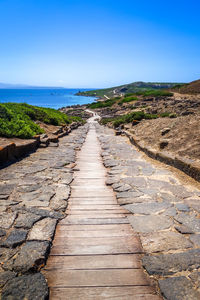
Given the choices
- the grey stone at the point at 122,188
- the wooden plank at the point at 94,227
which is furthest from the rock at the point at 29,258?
the grey stone at the point at 122,188

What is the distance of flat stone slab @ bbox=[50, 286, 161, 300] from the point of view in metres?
1.75

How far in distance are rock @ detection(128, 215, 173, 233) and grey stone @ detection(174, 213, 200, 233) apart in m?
0.16

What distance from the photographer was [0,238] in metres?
2.44

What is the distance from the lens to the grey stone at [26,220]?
273 cm

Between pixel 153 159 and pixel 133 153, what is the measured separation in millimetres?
1105

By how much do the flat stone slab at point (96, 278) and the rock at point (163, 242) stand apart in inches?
16.9

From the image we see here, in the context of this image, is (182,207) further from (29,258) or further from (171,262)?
(29,258)

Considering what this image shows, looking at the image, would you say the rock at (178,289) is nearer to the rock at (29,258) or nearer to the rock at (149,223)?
the rock at (149,223)

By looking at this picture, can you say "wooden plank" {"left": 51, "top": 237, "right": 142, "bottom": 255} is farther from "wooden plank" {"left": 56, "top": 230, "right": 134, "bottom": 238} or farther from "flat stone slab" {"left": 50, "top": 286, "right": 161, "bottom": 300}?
"flat stone slab" {"left": 50, "top": 286, "right": 161, "bottom": 300}

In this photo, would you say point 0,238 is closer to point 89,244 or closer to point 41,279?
point 41,279

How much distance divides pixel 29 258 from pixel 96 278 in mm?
727

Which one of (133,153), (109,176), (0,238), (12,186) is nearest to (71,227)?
(0,238)

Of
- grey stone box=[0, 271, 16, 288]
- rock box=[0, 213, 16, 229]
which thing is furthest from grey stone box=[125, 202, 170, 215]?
grey stone box=[0, 271, 16, 288]

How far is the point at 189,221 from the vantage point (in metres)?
2.96
